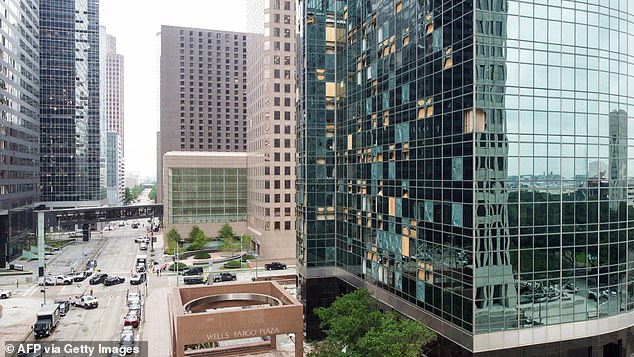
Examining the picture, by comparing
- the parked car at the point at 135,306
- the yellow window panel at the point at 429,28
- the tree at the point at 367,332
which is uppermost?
the yellow window panel at the point at 429,28

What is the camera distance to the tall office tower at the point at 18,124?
92188 mm

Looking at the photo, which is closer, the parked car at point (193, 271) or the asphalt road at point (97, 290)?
the asphalt road at point (97, 290)

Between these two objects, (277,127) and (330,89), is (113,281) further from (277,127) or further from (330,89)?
(330,89)

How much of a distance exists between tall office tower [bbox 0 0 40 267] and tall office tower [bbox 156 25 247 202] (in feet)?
161

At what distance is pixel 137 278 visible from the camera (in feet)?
249

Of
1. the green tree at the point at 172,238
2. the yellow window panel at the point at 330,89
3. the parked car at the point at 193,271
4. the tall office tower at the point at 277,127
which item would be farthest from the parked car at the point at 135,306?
the green tree at the point at 172,238

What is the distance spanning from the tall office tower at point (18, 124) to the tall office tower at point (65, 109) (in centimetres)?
929

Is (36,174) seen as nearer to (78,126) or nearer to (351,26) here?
(78,126)

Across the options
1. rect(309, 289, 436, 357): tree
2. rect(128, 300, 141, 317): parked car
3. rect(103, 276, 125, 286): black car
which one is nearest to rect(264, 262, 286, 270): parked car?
rect(103, 276, 125, 286): black car

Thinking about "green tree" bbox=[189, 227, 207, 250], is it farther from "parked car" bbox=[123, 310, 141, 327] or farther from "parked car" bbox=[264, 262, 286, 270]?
"parked car" bbox=[123, 310, 141, 327]

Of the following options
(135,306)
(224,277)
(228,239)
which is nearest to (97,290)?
(135,306)

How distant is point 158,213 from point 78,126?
38.2m

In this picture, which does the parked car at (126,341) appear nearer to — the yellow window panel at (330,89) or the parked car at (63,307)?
the parked car at (63,307)

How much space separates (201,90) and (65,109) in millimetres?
48894
